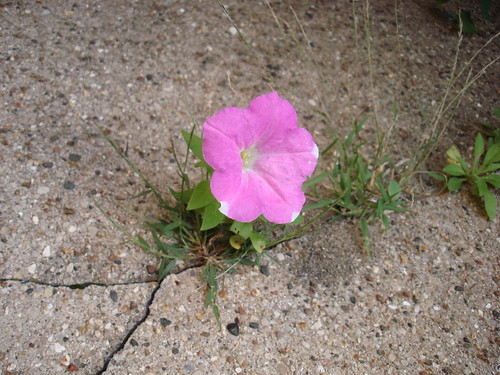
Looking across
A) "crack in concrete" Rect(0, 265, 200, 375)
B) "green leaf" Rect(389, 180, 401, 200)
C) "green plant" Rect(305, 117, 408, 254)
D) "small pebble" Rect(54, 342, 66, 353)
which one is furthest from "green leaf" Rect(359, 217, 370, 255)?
"small pebble" Rect(54, 342, 66, 353)

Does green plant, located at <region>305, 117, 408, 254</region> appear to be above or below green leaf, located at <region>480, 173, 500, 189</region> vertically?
below

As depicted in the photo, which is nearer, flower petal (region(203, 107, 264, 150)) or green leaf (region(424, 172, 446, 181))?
flower petal (region(203, 107, 264, 150))

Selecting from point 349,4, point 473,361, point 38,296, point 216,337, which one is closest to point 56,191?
point 38,296

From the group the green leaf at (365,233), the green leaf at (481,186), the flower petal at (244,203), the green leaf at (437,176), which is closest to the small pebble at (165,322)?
the flower petal at (244,203)

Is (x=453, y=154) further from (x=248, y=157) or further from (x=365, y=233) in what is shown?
(x=248, y=157)

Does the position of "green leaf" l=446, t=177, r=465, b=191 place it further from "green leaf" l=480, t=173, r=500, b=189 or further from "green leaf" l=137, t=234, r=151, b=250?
"green leaf" l=137, t=234, r=151, b=250

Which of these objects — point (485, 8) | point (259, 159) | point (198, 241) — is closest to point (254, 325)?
point (198, 241)

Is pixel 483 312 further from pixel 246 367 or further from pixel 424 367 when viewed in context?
pixel 246 367

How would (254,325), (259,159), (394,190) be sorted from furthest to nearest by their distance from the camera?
(394,190) < (254,325) < (259,159)
